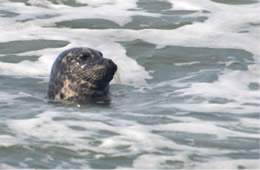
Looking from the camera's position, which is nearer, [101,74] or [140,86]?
[101,74]

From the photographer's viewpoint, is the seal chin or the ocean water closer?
the ocean water

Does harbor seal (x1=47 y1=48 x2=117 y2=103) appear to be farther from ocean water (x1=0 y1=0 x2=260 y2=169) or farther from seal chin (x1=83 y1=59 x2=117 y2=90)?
ocean water (x1=0 y1=0 x2=260 y2=169)

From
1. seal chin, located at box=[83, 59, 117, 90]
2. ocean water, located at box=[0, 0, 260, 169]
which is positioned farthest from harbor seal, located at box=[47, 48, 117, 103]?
ocean water, located at box=[0, 0, 260, 169]

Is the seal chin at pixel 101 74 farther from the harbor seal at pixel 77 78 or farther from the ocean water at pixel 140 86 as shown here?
the ocean water at pixel 140 86

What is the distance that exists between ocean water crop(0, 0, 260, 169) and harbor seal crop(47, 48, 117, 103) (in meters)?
0.28

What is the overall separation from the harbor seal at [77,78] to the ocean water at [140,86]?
280 millimetres

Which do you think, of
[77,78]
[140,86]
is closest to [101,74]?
[77,78]

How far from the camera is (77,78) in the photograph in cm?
1171

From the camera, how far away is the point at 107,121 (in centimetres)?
950

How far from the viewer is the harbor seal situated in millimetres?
11562

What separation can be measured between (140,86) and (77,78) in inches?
33.1

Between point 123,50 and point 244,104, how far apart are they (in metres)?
3.59

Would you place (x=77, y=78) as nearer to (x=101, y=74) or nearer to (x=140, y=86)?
(x=101, y=74)

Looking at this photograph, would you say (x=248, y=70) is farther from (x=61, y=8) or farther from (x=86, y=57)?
(x=61, y=8)
